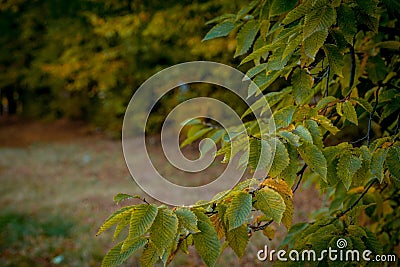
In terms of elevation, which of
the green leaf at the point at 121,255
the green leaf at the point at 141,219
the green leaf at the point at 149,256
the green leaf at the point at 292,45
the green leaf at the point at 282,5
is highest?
the green leaf at the point at 282,5

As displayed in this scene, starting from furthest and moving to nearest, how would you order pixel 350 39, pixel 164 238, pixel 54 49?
pixel 54 49 → pixel 350 39 → pixel 164 238

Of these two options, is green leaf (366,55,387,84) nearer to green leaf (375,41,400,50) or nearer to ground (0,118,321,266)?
green leaf (375,41,400,50)

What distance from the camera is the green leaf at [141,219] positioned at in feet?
3.72

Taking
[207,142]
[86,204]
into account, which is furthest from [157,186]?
[207,142]

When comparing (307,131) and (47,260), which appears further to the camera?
(47,260)

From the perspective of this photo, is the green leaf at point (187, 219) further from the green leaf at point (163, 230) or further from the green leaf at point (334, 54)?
the green leaf at point (334, 54)

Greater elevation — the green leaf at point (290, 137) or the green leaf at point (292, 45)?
the green leaf at point (292, 45)

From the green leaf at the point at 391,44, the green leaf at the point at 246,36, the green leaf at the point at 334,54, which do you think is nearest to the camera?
the green leaf at the point at 334,54

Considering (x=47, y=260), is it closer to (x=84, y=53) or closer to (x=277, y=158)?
(x=277, y=158)

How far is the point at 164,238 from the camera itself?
115cm

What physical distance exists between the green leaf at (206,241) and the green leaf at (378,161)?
1.59ft

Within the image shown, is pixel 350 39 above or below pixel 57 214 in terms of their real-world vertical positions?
above

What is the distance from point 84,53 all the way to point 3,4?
8.88 feet

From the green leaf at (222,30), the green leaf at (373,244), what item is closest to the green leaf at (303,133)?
the green leaf at (373,244)
